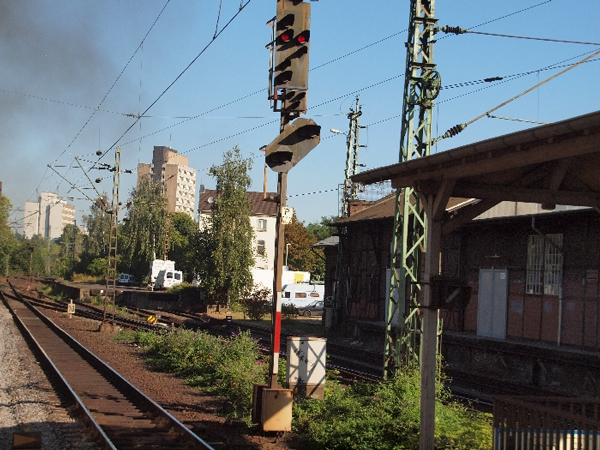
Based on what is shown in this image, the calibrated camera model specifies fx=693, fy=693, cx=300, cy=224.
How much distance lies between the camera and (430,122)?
15.9 m

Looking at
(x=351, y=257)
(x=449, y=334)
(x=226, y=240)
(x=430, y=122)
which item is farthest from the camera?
(x=226, y=240)

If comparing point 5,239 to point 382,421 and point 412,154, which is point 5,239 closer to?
point 412,154

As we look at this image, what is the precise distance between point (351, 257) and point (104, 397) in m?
22.0

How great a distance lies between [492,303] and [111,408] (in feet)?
50.7

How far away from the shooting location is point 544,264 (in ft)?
73.1

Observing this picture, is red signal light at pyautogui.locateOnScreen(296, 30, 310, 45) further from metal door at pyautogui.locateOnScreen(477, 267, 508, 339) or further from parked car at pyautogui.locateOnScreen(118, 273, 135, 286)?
parked car at pyautogui.locateOnScreen(118, 273, 135, 286)

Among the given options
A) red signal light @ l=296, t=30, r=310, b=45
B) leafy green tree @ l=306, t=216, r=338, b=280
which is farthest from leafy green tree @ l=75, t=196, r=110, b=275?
red signal light @ l=296, t=30, r=310, b=45

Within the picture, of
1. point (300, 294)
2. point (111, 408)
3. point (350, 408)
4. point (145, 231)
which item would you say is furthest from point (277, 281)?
point (145, 231)

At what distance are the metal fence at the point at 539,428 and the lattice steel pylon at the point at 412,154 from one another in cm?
777

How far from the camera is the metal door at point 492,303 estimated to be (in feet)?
79.0

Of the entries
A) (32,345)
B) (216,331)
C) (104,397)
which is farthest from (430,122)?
(216,331)

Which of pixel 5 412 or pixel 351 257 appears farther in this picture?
pixel 351 257

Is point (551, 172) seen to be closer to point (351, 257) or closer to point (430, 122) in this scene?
point (430, 122)

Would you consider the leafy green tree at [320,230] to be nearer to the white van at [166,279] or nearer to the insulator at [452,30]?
the white van at [166,279]
